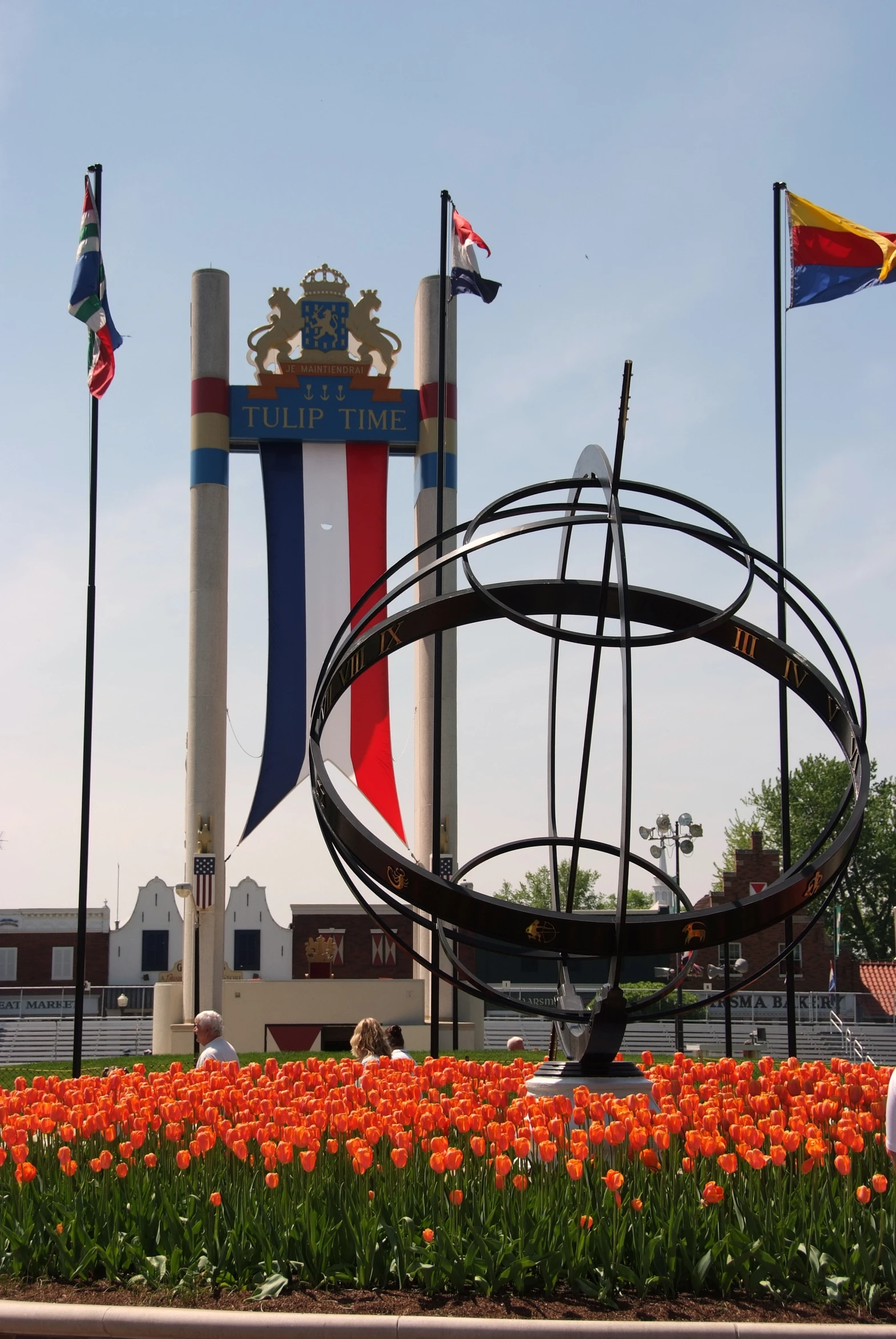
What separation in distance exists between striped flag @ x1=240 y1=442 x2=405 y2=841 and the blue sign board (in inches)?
35.2

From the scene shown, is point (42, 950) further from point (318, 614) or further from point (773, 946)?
point (318, 614)

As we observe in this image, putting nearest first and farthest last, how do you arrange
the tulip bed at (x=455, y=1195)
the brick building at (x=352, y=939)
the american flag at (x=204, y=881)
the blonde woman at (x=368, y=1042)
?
the tulip bed at (x=455, y=1195)
the blonde woman at (x=368, y=1042)
the american flag at (x=204, y=881)
the brick building at (x=352, y=939)

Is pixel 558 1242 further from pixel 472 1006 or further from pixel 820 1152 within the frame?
pixel 472 1006

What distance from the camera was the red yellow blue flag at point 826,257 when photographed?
783 inches

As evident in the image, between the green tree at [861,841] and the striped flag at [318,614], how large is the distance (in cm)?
4006

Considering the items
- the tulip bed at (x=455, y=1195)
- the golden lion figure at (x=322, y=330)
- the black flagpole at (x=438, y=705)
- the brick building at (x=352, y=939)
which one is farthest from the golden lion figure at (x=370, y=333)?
the tulip bed at (x=455, y=1195)

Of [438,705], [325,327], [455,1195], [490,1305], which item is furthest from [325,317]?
[490,1305]

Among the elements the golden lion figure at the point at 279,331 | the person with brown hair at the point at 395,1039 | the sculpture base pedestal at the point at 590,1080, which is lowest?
the person with brown hair at the point at 395,1039

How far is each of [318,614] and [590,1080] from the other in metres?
24.3

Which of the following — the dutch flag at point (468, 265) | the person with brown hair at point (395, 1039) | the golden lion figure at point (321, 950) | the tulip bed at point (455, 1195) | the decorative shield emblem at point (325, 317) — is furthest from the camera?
the golden lion figure at point (321, 950)

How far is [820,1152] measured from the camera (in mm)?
7234

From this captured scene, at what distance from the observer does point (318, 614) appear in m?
33.5

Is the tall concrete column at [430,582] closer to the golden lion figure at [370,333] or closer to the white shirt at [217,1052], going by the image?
the golden lion figure at [370,333]

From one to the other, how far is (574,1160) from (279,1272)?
1565mm
